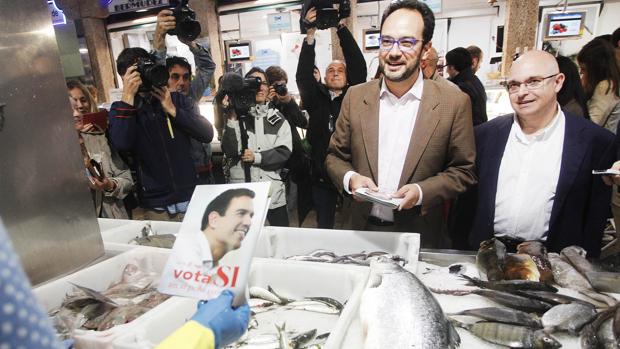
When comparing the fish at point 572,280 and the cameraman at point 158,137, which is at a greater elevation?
the cameraman at point 158,137

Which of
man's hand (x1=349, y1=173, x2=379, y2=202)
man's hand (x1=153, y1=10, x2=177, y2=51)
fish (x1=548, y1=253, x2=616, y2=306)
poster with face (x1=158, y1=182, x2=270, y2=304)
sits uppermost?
man's hand (x1=153, y1=10, x2=177, y2=51)

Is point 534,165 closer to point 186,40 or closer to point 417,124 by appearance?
point 417,124

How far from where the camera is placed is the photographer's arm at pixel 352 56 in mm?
2920

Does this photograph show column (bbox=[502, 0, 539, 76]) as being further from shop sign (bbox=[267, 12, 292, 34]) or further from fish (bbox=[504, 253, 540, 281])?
fish (bbox=[504, 253, 540, 281])

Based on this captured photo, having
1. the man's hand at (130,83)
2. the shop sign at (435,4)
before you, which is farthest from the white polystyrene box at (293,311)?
the shop sign at (435,4)

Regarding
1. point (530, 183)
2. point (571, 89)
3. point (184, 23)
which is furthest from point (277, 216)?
point (571, 89)

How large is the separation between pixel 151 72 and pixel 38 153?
43.1 inches

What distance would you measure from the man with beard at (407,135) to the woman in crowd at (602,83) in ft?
6.11

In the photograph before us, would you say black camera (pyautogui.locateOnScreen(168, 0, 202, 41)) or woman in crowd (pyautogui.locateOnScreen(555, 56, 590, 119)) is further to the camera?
woman in crowd (pyautogui.locateOnScreen(555, 56, 590, 119))

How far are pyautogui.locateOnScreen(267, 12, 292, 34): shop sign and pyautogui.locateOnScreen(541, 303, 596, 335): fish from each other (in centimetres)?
705

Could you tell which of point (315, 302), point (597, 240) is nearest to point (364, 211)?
point (315, 302)

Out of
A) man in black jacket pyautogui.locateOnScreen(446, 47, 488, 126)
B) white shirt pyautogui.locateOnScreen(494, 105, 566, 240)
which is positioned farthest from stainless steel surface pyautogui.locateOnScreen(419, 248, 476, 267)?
man in black jacket pyautogui.locateOnScreen(446, 47, 488, 126)

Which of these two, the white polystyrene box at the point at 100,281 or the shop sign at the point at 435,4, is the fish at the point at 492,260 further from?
the shop sign at the point at 435,4

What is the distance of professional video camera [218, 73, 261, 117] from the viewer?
3070 millimetres
